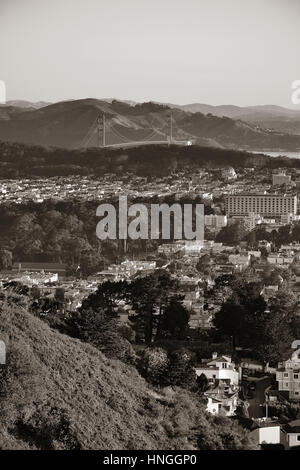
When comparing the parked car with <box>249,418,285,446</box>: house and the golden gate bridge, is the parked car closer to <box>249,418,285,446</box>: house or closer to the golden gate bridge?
<box>249,418,285,446</box>: house

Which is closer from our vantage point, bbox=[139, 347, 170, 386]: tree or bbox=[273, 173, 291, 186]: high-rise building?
bbox=[139, 347, 170, 386]: tree

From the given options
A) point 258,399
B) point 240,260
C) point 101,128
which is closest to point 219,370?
point 258,399

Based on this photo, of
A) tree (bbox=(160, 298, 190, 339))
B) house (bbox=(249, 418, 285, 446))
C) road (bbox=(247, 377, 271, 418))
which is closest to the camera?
house (bbox=(249, 418, 285, 446))

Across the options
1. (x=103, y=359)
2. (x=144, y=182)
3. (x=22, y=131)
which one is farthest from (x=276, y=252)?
(x=22, y=131)

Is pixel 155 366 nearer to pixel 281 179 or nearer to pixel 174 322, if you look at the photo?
pixel 174 322

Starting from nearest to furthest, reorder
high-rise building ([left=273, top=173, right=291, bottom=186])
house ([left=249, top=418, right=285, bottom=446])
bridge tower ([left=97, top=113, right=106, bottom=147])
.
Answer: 1. house ([left=249, top=418, right=285, bottom=446])
2. high-rise building ([left=273, top=173, right=291, bottom=186])
3. bridge tower ([left=97, top=113, right=106, bottom=147])

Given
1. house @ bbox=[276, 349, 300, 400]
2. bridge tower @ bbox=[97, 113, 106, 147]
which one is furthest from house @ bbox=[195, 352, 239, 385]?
bridge tower @ bbox=[97, 113, 106, 147]

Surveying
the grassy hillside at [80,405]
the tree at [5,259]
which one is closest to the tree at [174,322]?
the grassy hillside at [80,405]
